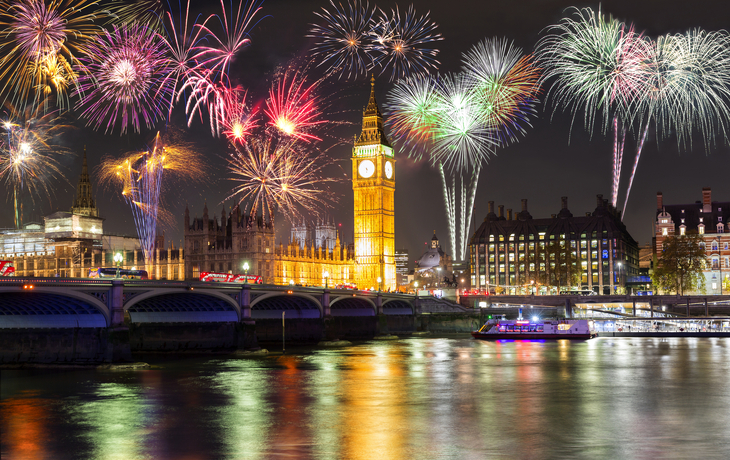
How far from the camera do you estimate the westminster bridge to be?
5878 cm

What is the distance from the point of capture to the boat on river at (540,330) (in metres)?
96.8

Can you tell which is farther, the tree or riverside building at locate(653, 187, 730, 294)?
riverside building at locate(653, 187, 730, 294)

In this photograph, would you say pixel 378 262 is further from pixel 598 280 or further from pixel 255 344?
pixel 255 344

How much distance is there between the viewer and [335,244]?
538ft

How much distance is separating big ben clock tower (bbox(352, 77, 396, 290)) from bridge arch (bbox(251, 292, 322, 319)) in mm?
64178

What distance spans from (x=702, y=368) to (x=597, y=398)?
19.3 metres

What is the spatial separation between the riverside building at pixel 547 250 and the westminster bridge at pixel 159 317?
70.7 m

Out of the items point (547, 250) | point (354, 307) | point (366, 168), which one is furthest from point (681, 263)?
point (366, 168)

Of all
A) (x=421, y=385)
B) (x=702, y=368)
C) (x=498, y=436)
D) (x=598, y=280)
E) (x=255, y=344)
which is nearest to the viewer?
(x=498, y=436)

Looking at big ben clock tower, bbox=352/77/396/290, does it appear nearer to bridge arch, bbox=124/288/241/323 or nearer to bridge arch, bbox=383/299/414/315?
bridge arch, bbox=383/299/414/315

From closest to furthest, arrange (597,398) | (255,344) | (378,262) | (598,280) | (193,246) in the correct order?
1. (597,398)
2. (255,344)
3. (193,246)
4. (378,262)
5. (598,280)

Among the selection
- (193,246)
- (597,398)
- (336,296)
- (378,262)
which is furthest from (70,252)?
(597,398)

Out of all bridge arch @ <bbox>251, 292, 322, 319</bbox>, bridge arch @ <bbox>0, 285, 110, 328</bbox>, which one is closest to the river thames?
bridge arch @ <bbox>0, 285, 110, 328</bbox>

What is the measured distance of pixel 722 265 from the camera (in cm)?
14888
